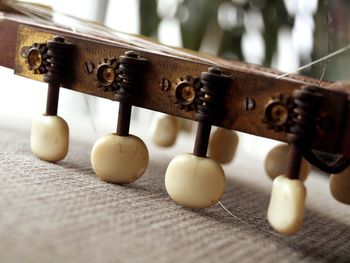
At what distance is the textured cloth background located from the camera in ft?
1.44

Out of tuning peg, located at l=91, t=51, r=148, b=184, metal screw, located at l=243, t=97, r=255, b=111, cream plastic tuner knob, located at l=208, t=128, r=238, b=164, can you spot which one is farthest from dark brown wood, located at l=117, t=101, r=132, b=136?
cream plastic tuner knob, located at l=208, t=128, r=238, b=164

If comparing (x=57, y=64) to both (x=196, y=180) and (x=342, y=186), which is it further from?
(x=342, y=186)

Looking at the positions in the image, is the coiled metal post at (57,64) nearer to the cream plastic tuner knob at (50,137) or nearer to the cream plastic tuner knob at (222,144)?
the cream plastic tuner knob at (50,137)

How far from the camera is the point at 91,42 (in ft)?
2.02

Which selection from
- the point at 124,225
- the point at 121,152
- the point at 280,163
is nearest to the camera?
the point at 124,225

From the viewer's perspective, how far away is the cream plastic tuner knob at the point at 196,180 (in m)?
0.57

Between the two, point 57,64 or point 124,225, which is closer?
point 124,225

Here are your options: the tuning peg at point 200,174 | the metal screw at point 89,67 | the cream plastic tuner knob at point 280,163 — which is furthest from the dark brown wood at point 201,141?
the cream plastic tuner knob at point 280,163

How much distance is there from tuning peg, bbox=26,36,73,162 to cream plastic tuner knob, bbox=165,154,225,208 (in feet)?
0.51

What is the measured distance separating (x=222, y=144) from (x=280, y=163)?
0.09 m

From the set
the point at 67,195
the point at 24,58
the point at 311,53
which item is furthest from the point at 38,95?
the point at 67,195

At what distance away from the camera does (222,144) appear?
846 mm

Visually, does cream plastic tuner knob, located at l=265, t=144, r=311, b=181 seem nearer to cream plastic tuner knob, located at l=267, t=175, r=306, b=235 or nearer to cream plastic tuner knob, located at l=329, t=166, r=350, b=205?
cream plastic tuner knob, located at l=329, t=166, r=350, b=205

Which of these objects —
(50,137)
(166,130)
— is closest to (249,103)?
(50,137)
